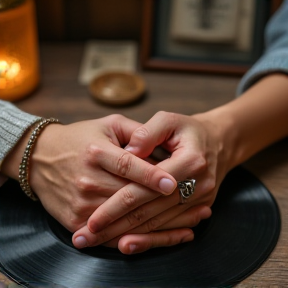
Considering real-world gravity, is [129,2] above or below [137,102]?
above

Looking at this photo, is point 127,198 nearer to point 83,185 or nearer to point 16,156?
point 83,185

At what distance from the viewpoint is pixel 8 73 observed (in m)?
1.09

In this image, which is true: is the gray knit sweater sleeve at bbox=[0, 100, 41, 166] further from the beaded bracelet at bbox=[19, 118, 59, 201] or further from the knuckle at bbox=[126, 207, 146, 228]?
the knuckle at bbox=[126, 207, 146, 228]

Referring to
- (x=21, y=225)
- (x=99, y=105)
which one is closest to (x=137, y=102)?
(x=99, y=105)

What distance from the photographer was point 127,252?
2.43ft

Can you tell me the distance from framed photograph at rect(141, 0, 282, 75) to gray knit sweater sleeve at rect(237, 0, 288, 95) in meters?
0.07

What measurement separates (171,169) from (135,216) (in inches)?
3.4

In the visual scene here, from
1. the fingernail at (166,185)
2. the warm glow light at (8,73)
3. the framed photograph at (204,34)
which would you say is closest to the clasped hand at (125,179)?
the fingernail at (166,185)

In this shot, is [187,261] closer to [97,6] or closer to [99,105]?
[99,105]

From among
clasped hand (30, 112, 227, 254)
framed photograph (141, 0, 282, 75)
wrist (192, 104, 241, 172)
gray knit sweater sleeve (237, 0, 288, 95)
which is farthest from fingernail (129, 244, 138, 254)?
framed photograph (141, 0, 282, 75)

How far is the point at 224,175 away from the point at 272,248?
6.3 inches

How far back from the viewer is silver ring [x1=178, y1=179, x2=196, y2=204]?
770 mm

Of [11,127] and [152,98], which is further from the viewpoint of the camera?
[152,98]

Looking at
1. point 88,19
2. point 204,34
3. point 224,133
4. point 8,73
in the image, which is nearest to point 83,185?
point 224,133
